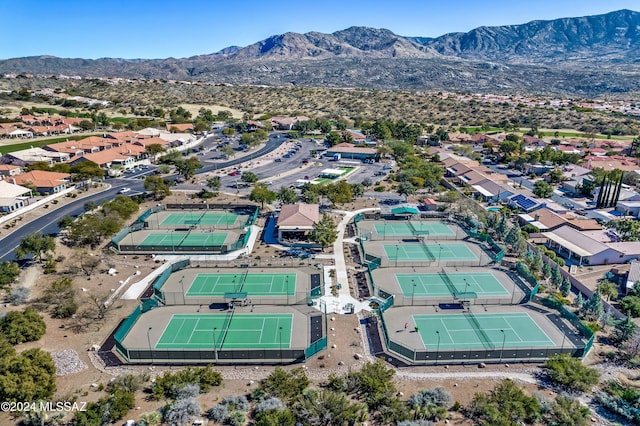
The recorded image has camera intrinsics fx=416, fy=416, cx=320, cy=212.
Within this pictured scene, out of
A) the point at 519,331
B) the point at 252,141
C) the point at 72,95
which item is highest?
the point at 72,95

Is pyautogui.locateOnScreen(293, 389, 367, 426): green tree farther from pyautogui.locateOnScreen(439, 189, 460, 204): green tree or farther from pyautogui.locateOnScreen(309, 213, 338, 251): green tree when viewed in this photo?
pyautogui.locateOnScreen(439, 189, 460, 204): green tree

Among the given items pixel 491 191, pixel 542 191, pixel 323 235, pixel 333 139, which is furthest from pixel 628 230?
pixel 333 139

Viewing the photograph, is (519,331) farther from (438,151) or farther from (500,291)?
(438,151)

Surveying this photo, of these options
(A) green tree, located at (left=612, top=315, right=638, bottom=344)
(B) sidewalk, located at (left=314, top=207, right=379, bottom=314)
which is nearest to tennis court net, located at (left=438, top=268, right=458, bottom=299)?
(B) sidewalk, located at (left=314, top=207, right=379, bottom=314)

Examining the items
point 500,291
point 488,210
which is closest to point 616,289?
point 500,291

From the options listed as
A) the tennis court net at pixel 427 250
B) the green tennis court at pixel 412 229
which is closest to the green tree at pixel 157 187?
the green tennis court at pixel 412 229

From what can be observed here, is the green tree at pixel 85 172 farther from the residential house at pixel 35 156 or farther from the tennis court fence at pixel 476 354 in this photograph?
the tennis court fence at pixel 476 354
